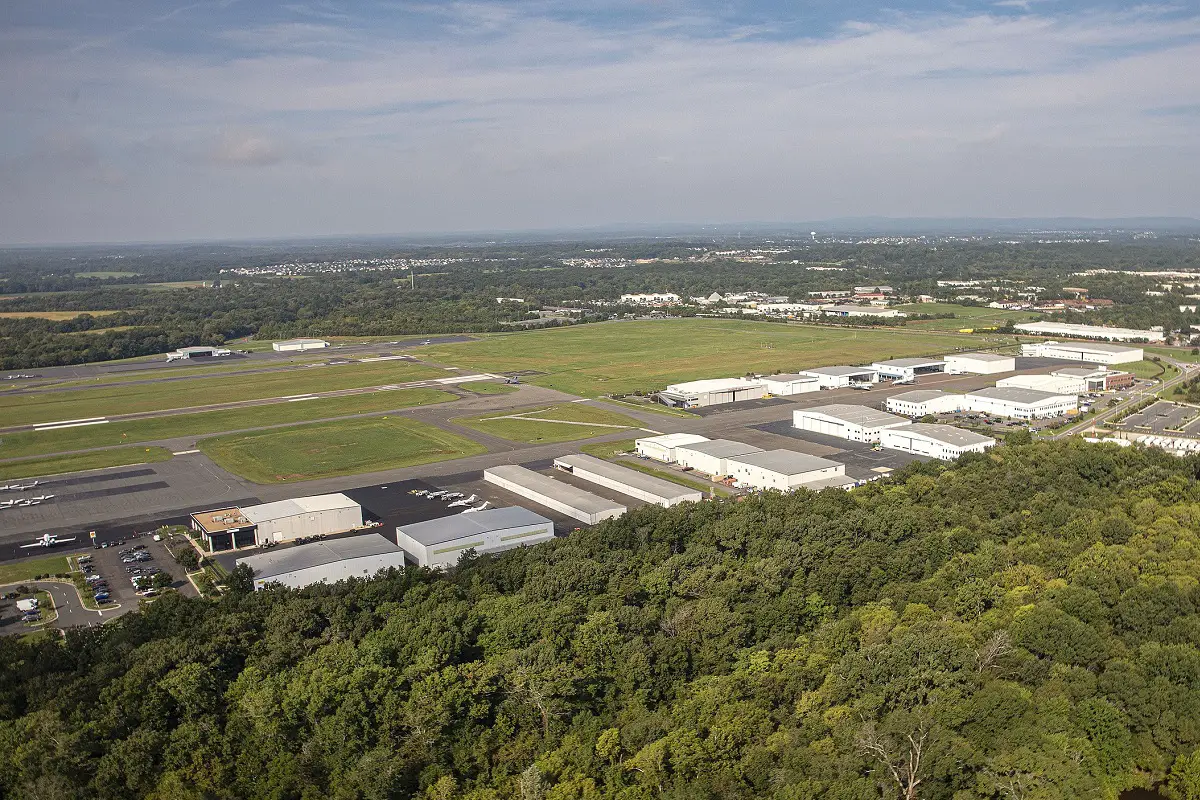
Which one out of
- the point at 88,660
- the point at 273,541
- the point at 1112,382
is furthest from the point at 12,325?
the point at 1112,382

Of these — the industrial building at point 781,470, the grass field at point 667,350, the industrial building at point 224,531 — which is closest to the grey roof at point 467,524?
the industrial building at point 224,531

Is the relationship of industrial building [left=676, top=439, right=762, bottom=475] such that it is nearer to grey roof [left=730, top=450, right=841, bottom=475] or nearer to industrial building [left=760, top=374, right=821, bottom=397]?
grey roof [left=730, top=450, right=841, bottom=475]

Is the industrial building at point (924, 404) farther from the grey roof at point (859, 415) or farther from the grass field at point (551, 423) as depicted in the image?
the grass field at point (551, 423)

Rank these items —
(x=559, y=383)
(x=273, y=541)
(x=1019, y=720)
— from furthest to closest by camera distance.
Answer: (x=559, y=383) < (x=273, y=541) < (x=1019, y=720)

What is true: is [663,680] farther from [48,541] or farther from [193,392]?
[193,392]

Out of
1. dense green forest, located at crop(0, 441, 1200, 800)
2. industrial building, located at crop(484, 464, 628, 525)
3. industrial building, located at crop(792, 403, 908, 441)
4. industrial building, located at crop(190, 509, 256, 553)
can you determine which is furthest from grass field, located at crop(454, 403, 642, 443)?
dense green forest, located at crop(0, 441, 1200, 800)

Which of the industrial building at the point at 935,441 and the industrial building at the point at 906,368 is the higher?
the industrial building at the point at 906,368

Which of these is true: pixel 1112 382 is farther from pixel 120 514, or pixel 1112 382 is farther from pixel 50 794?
pixel 50 794
